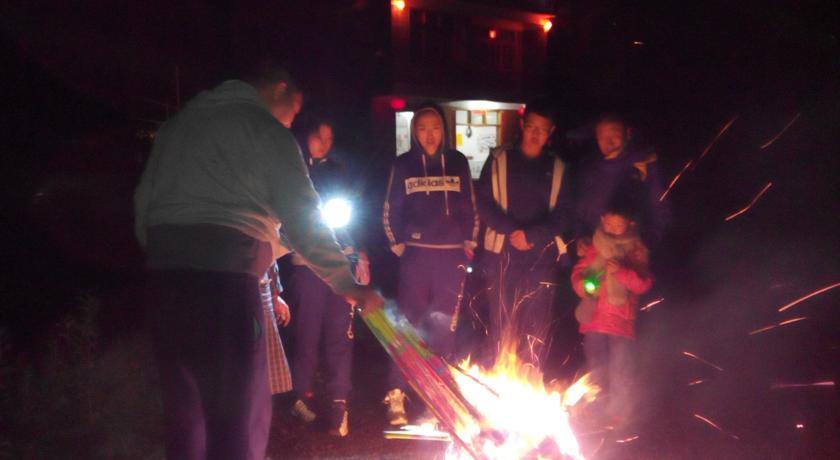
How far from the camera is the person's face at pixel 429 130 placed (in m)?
4.89

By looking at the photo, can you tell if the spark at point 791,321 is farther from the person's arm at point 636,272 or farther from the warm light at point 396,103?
the warm light at point 396,103

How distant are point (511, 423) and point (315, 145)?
2552mm

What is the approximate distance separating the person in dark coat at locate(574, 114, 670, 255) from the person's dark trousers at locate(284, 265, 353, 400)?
195 centimetres

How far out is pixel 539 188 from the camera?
5.06 m

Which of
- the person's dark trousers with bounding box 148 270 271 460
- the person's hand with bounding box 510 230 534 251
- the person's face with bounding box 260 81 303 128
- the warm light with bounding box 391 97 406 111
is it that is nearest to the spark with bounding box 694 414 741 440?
the person's hand with bounding box 510 230 534 251

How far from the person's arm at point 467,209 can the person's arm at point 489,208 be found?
8 centimetres

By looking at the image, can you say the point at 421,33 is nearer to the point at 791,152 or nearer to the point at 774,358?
the point at 791,152

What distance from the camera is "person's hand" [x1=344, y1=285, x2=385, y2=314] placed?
9.84ft

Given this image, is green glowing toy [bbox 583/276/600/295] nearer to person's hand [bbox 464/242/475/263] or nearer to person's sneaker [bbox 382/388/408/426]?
person's hand [bbox 464/242/475/263]

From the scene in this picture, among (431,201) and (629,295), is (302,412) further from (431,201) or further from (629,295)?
(629,295)

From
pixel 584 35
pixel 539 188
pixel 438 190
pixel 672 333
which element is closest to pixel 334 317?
pixel 438 190

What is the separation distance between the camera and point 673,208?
8.59 m

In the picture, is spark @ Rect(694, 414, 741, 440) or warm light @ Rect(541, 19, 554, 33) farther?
warm light @ Rect(541, 19, 554, 33)

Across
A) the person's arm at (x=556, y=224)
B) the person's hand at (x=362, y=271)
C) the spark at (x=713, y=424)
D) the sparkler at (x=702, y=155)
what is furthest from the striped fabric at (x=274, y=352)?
the sparkler at (x=702, y=155)
